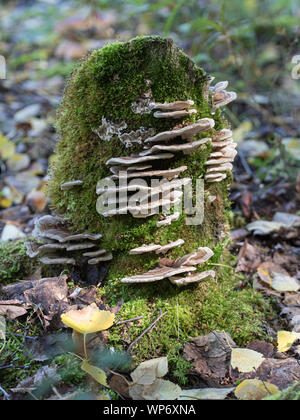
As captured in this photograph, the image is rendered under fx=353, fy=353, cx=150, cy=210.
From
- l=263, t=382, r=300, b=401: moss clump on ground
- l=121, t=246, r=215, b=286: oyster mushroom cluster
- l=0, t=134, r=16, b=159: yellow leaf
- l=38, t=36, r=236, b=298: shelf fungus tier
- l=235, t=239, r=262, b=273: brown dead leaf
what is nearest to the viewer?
l=263, t=382, r=300, b=401: moss clump on ground

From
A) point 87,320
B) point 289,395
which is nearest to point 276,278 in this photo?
point 289,395

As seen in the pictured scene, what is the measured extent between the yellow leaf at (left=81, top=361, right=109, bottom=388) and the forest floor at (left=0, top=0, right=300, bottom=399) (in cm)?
6

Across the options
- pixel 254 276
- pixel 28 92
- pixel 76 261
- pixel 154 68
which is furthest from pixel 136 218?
pixel 28 92

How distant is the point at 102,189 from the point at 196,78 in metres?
1.31

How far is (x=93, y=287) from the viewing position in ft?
10.6

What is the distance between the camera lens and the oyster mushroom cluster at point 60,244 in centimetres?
314

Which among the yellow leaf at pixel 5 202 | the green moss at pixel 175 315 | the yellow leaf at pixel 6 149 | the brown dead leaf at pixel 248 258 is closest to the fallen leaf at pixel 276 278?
the brown dead leaf at pixel 248 258

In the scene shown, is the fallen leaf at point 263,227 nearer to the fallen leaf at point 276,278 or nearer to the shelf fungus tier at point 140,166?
the fallen leaf at point 276,278

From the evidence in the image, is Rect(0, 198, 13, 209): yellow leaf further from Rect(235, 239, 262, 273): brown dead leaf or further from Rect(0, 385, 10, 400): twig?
Rect(0, 385, 10, 400): twig

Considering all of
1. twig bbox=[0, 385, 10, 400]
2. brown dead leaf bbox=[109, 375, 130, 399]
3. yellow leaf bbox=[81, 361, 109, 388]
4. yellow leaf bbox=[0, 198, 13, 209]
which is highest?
yellow leaf bbox=[0, 198, 13, 209]

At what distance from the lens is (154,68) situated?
2992 millimetres

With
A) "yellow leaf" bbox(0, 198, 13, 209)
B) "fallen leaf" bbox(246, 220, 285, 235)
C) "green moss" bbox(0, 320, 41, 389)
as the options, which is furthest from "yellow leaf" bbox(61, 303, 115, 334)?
"yellow leaf" bbox(0, 198, 13, 209)

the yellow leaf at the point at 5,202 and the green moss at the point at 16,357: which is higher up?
the yellow leaf at the point at 5,202

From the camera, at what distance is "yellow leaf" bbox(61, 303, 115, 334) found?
2.49 metres
